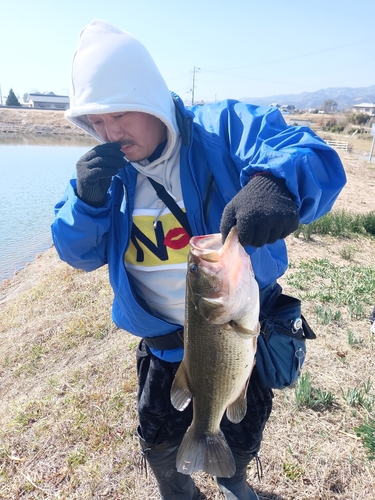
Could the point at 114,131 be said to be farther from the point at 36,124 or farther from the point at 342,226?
the point at 36,124

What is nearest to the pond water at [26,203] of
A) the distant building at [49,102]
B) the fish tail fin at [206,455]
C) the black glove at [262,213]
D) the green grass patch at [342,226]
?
the green grass patch at [342,226]

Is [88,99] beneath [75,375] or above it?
above

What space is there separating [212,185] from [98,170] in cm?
55

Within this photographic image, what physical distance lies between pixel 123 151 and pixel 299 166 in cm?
93

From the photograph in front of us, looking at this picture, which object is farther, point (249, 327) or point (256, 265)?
point (256, 265)

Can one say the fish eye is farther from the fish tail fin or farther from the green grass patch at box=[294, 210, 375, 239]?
the green grass patch at box=[294, 210, 375, 239]

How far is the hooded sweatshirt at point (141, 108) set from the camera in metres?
1.95

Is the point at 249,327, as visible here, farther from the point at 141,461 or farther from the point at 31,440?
the point at 31,440

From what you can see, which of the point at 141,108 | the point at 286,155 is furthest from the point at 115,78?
the point at 286,155

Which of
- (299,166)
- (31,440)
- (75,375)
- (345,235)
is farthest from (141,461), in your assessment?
(345,235)

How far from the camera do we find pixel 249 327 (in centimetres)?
164

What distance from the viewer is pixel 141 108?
1913mm

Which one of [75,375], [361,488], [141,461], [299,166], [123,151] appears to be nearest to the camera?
[299,166]

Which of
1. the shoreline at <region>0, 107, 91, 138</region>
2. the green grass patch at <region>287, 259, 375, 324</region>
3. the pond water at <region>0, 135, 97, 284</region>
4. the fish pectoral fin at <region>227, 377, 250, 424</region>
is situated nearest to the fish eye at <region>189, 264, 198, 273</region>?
the fish pectoral fin at <region>227, 377, 250, 424</region>
